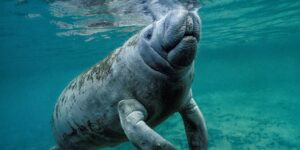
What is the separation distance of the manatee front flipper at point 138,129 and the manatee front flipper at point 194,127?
931mm

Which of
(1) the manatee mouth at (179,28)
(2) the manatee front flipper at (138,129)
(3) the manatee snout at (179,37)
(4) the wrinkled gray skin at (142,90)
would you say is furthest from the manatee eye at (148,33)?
(2) the manatee front flipper at (138,129)

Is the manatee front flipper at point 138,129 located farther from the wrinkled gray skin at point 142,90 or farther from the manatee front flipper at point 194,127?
the manatee front flipper at point 194,127

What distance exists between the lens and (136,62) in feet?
10.8

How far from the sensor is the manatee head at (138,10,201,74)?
281cm

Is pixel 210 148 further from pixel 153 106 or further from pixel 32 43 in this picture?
pixel 32 43

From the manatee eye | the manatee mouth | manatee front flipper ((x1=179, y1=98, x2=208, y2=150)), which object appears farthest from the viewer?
manatee front flipper ((x1=179, y1=98, x2=208, y2=150))

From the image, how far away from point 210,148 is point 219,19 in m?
10.4

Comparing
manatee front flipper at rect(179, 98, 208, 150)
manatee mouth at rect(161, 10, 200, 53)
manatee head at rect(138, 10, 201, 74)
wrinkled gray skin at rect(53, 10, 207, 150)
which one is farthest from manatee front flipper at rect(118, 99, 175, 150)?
manatee front flipper at rect(179, 98, 208, 150)

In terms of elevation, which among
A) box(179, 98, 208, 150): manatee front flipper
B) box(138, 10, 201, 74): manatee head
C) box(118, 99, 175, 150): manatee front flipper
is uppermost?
box(138, 10, 201, 74): manatee head

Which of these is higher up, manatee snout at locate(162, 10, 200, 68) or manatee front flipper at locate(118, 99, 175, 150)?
manatee snout at locate(162, 10, 200, 68)

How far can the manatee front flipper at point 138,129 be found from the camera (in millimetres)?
2830

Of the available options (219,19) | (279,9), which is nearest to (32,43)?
(219,19)

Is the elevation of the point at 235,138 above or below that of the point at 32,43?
below

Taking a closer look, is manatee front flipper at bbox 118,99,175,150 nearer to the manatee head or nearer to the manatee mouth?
the manatee head
